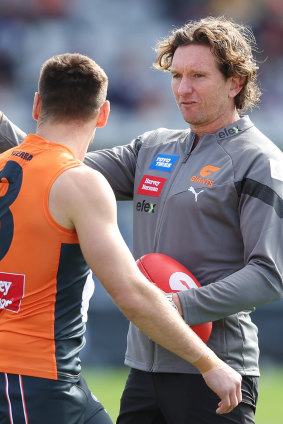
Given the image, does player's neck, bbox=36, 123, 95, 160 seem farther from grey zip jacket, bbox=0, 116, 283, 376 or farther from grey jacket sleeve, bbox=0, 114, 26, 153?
grey jacket sleeve, bbox=0, 114, 26, 153

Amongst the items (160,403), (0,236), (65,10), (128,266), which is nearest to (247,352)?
(160,403)

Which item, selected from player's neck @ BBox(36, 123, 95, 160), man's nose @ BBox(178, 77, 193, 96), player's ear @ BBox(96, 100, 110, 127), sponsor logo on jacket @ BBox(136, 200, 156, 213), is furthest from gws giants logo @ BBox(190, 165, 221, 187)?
player's neck @ BBox(36, 123, 95, 160)

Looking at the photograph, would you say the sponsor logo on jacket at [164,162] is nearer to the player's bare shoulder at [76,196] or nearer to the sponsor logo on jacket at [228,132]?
the sponsor logo on jacket at [228,132]

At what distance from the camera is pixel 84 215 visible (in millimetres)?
2717

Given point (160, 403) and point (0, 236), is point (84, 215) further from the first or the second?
point (160, 403)

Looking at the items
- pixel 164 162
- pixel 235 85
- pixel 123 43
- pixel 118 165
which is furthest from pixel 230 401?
pixel 123 43

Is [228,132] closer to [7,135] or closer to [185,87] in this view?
[185,87]

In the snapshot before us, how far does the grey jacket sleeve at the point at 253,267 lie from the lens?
3418mm

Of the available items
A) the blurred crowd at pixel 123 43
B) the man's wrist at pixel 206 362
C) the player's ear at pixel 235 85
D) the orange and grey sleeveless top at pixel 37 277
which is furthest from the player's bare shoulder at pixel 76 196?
the blurred crowd at pixel 123 43

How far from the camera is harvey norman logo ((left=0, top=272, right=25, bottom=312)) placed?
2.83 metres

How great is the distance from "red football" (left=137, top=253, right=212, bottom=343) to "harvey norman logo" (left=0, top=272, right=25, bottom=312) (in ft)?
2.72

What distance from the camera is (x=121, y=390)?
8984 millimetres

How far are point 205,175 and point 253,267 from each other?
0.52m

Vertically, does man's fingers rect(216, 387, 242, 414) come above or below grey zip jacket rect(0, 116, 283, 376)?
below
